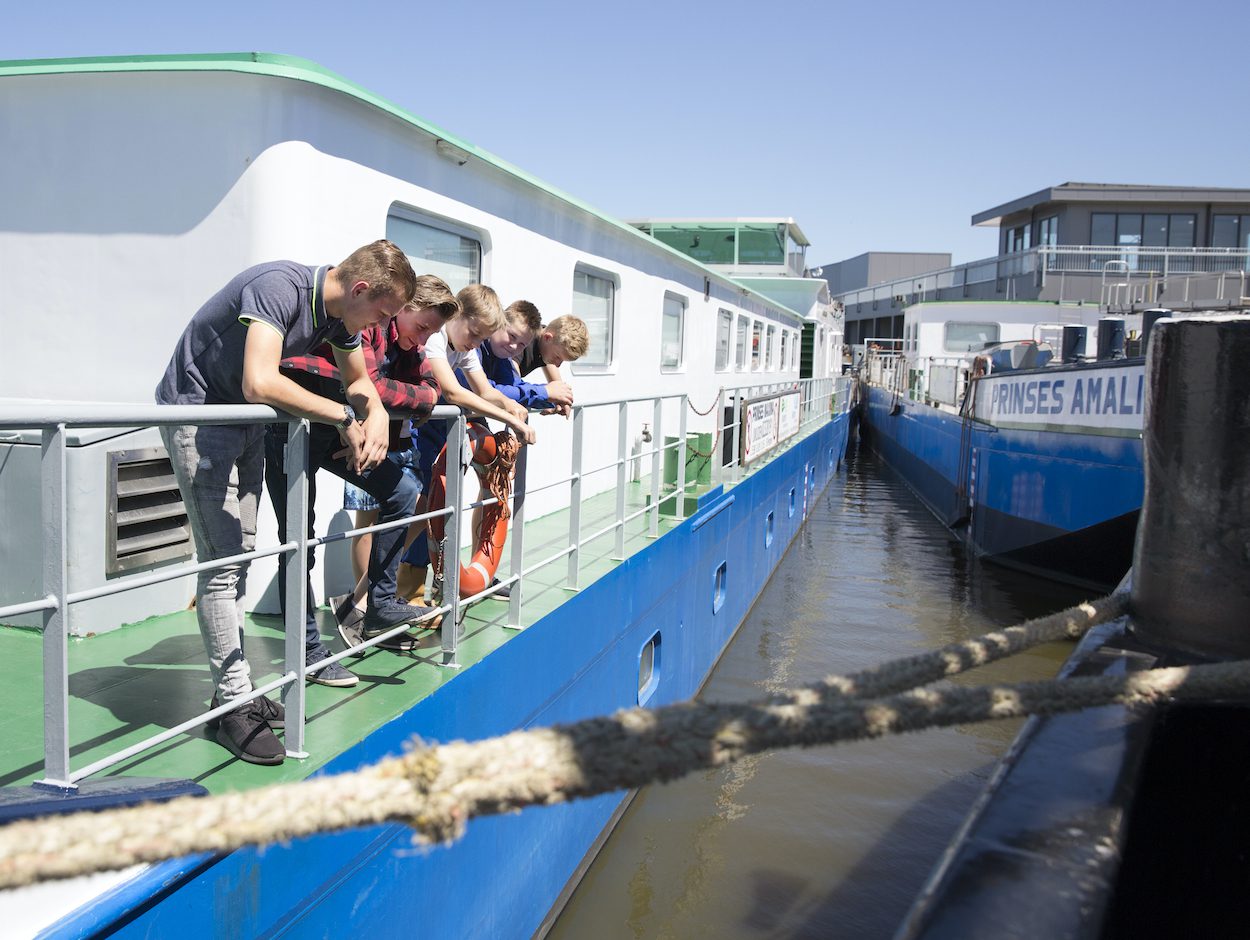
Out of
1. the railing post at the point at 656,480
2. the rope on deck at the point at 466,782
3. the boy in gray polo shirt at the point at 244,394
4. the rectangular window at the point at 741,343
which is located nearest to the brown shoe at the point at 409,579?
the boy in gray polo shirt at the point at 244,394

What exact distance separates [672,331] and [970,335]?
18318mm

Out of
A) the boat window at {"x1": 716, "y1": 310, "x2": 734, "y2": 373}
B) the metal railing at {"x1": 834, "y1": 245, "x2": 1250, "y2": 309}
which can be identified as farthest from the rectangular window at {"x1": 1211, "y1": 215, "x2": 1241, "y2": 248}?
the boat window at {"x1": 716, "y1": 310, "x2": 734, "y2": 373}

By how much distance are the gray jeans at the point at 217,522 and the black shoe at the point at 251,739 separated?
71 mm

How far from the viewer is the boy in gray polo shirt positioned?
2.78 metres

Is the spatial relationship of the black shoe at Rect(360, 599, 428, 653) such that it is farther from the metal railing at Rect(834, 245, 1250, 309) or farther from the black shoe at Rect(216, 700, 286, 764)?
the metal railing at Rect(834, 245, 1250, 309)

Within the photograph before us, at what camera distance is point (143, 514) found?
12.6 feet

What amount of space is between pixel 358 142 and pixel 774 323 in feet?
43.2

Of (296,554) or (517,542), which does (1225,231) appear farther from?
(296,554)

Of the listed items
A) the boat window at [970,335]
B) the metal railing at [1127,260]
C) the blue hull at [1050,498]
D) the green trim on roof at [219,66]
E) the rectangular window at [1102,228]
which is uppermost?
the rectangular window at [1102,228]

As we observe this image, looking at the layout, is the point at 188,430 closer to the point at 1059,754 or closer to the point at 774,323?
the point at 1059,754

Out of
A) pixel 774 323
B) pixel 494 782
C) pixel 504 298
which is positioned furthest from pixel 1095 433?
pixel 494 782

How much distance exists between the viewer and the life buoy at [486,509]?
4293mm

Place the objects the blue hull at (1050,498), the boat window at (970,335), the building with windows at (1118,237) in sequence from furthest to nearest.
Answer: the building with windows at (1118,237)
the boat window at (970,335)
the blue hull at (1050,498)

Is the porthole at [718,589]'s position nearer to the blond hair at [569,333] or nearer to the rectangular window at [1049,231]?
the blond hair at [569,333]
